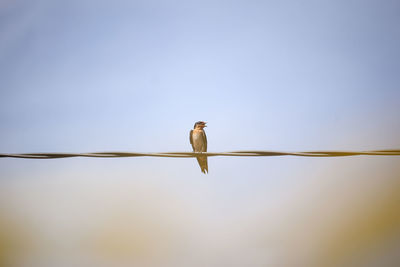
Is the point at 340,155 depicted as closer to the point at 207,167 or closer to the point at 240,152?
the point at 240,152

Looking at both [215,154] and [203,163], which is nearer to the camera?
[215,154]

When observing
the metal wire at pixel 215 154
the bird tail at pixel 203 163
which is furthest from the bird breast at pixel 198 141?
the metal wire at pixel 215 154

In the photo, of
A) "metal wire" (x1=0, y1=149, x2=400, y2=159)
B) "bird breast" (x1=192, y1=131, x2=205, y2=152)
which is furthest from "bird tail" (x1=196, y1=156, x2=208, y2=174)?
"metal wire" (x1=0, y1=149, x2=400, y2=159)

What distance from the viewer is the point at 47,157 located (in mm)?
3191

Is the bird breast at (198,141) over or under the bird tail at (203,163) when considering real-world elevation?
over

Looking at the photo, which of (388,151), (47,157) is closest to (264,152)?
(388,151)

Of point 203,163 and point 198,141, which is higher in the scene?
point 198,141

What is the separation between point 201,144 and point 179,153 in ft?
20.5

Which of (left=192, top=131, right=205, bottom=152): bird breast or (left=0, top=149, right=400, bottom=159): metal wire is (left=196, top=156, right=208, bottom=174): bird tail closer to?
(left=192, top=131, right=205, bottom=152): bird breast

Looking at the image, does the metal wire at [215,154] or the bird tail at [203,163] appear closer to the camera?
the metal wire at [215,154]

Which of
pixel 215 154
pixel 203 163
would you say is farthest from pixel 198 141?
pixel 215 154

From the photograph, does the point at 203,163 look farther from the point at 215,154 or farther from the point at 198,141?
the point at 215,154

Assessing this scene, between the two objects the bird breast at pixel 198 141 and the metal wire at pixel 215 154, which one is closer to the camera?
the metal wire at pixel 215 154

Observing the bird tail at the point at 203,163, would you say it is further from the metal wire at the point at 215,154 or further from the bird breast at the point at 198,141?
the metal wire at the point at 215,154
